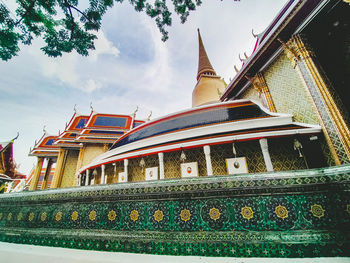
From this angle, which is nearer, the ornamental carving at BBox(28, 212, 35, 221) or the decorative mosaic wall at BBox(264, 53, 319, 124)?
the ornamental carving at BBox(28, 212, 35, 221)

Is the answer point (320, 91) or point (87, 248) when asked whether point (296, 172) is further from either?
point (320, 91)

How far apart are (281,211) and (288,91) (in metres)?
5.97

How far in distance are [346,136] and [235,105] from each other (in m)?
3.76

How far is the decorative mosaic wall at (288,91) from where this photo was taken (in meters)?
4.78

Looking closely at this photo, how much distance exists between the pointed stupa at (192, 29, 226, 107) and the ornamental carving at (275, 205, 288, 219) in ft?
63.2

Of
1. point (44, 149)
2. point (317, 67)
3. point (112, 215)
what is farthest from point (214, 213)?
point (44, 149)

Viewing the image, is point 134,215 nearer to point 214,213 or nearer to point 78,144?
point 214,213

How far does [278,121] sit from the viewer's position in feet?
16.6

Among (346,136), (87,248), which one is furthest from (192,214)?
(346,136)

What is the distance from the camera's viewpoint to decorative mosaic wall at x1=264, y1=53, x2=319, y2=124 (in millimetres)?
4780

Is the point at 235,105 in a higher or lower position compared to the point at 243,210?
higher

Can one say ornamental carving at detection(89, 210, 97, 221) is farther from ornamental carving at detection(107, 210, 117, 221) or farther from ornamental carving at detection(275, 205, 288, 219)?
ornamental carving at detection(275, 205, 288, 219)

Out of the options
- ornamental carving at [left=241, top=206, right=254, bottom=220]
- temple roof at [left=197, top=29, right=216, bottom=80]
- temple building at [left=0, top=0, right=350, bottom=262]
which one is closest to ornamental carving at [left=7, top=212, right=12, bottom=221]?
temple building at [left=0, top=0, right=350, bottom=262]

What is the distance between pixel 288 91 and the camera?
217 inches
